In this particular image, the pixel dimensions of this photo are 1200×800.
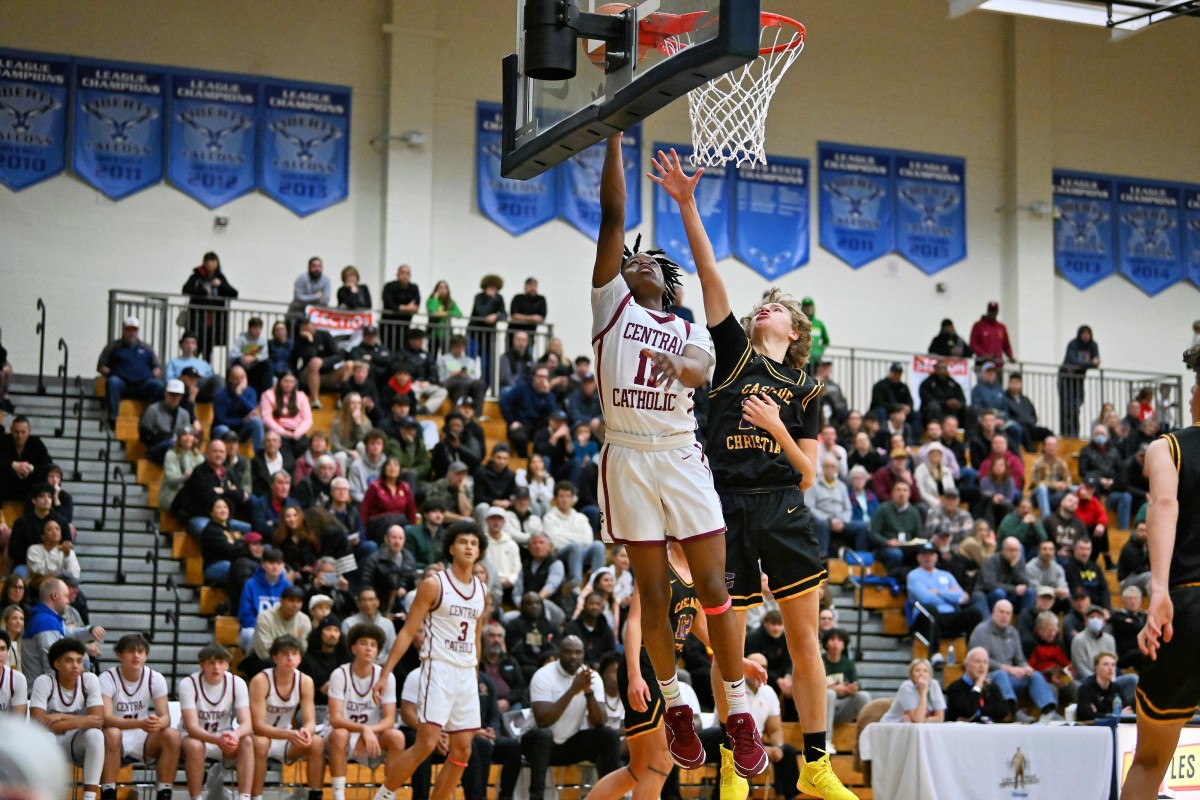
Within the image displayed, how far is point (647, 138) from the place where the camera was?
85.7ft

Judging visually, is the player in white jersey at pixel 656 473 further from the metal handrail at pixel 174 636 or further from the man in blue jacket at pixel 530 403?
the man in blue jacket at pixel 530 403

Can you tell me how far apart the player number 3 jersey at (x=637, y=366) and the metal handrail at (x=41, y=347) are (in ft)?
48.2

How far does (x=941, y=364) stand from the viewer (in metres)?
24.2

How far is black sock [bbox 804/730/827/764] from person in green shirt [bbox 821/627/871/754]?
8043 mm

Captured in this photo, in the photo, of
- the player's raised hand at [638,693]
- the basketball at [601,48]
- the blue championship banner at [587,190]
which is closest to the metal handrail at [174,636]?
the player's raised hand at [638,693]

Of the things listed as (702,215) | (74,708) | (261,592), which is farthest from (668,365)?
(702,215)

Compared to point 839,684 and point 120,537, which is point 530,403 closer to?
point 120,537

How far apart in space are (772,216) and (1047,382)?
19.8 ft

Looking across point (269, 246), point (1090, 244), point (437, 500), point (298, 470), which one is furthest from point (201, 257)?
point (1090, 244)

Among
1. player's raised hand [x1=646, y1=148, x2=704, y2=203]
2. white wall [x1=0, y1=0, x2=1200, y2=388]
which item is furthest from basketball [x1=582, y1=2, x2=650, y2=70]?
white wall [x1=0, y1=0, x2=1200, y2=388]

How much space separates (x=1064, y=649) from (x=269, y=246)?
44.4 ft

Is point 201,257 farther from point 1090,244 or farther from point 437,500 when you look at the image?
point 1090,244

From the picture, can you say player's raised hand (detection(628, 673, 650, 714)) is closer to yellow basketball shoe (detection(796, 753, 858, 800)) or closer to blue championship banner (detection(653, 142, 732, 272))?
yellow basketball shoe (detection(796, 753, 858, 800))

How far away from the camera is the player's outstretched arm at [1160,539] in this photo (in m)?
6.39
